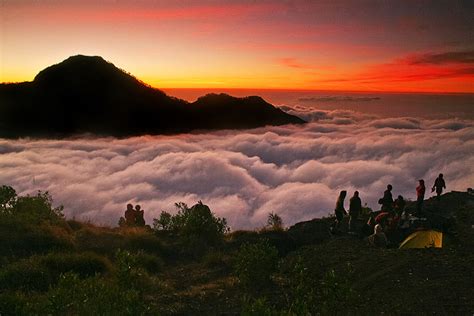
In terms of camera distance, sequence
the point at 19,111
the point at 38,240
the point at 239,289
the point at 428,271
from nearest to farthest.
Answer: the point at 428,271 → the point at 239,289 → the point at 38,240 → the point at 19,111

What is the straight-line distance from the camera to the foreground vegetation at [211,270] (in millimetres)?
9672

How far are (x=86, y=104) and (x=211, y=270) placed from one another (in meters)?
151

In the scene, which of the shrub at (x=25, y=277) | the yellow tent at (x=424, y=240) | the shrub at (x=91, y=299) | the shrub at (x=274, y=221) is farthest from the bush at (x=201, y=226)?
the shrub at (x=91, y=299)

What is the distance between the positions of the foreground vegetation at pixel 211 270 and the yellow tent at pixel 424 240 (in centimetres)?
42

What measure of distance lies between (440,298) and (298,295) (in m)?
3.18

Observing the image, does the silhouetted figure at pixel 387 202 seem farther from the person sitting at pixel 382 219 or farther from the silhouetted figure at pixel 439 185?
the silhouetted figure at pixel 439 185

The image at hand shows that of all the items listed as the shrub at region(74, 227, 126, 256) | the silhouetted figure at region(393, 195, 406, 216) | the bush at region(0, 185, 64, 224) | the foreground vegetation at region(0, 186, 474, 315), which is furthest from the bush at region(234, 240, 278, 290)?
the bush at region(0, 185, 64, 224)

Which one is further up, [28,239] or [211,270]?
[28,239]

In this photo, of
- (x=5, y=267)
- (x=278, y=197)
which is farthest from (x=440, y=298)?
(x=278, y=197)

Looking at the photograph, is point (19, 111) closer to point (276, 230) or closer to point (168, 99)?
point (168, 99)

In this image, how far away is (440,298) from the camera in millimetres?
10656

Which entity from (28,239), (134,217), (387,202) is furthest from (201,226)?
(387,202)

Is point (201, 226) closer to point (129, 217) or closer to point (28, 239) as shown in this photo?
point (129, 217)

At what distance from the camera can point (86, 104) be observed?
6250 inches
